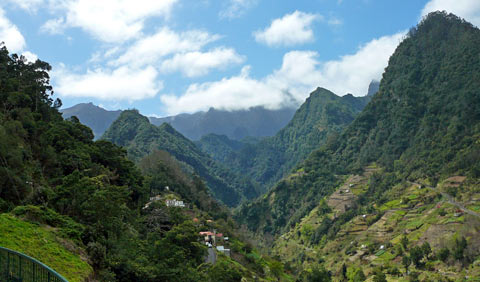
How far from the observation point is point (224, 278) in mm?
24469

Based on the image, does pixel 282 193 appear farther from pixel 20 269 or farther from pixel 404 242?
pixel 20 269

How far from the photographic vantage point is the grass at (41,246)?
42.5 ft

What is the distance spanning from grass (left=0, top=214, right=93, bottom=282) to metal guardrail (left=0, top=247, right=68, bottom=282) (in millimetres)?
4858

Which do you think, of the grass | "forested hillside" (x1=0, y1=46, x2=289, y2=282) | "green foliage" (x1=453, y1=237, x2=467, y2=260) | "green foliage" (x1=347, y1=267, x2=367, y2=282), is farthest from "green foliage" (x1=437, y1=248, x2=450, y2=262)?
the grass

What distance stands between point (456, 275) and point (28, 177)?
158 ft

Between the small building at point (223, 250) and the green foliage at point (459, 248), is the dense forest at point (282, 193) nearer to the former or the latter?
the green foliage at point (459, 248)

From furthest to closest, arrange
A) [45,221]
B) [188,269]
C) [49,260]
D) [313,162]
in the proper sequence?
1. [313,162]
2. [188,269]
3. [45,221]
4. [49,260]

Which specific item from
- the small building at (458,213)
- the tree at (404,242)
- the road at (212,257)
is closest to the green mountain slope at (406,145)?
the tree at (404,242)

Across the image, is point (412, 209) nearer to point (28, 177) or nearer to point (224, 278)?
point (224, 278)

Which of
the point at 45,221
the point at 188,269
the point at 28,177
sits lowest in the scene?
the point at 188,269

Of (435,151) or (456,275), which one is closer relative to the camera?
(456,275)

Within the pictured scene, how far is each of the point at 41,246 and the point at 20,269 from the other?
21.4 ft

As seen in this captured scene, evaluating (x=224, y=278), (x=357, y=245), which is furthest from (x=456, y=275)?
(x=224, y=278)

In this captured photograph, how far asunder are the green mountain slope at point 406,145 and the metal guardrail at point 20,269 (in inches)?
2339
